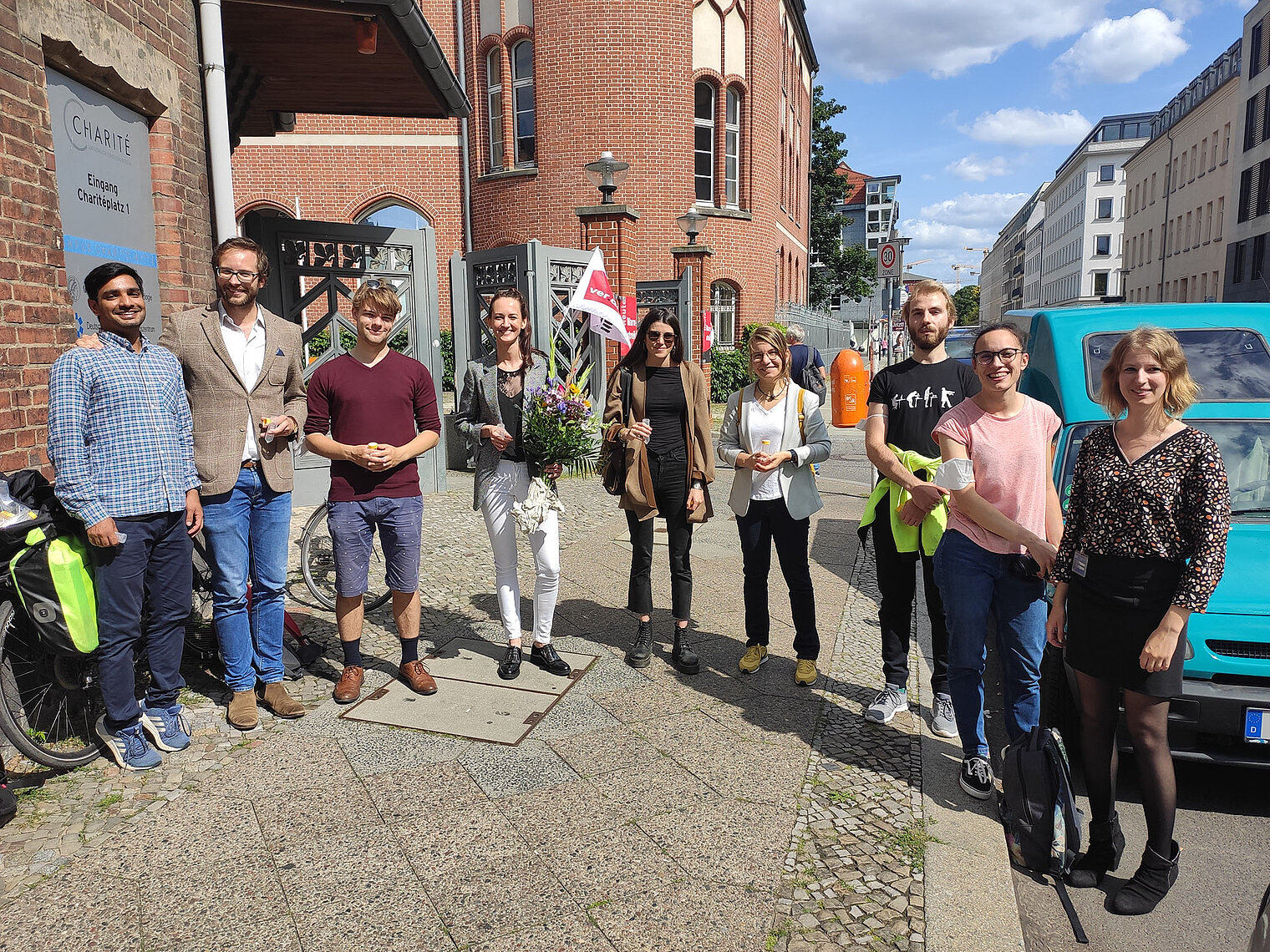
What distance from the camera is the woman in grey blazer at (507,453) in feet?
14.7

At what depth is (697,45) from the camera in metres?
21.1

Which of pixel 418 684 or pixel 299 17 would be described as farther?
pixel 299 17

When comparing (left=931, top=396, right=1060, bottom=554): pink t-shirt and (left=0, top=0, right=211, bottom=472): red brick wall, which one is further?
(left=0, top=0, right=211, bottom=472): red brick wall

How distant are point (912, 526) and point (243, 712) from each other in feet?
10.9

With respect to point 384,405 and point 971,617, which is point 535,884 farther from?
point 384,405

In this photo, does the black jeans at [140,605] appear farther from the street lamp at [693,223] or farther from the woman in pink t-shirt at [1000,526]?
the street lamp at [693,223]

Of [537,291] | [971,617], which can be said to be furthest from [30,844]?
[537,291]

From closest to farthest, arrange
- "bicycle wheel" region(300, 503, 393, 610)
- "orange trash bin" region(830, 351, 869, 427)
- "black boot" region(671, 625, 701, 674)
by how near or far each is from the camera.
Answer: "black boot" region(671, 625, 701, 674)
"bicycle wheel" region(300, 503, 393, 610)
"orange trash bin" region(830, 351, 869, 427)

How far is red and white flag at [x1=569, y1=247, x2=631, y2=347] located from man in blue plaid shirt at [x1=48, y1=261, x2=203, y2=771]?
270 inches

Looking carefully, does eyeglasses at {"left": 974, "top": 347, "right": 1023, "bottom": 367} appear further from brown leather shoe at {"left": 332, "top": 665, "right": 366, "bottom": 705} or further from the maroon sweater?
brown leather shoe at {"left": 332, "top": 665, "right": 366, "bottom": 705}

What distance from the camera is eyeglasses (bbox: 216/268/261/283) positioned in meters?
3.85

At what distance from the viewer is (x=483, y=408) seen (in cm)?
453

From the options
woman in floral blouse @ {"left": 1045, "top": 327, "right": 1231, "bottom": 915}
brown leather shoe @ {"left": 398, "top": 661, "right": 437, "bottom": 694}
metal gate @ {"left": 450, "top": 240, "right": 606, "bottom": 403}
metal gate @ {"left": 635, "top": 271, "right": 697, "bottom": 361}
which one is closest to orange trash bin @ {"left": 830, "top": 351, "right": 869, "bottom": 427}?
metal gate @ {"left": 635, "top": 271, "right": 697, "bottom": 361}

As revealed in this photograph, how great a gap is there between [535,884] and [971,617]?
2043mm
